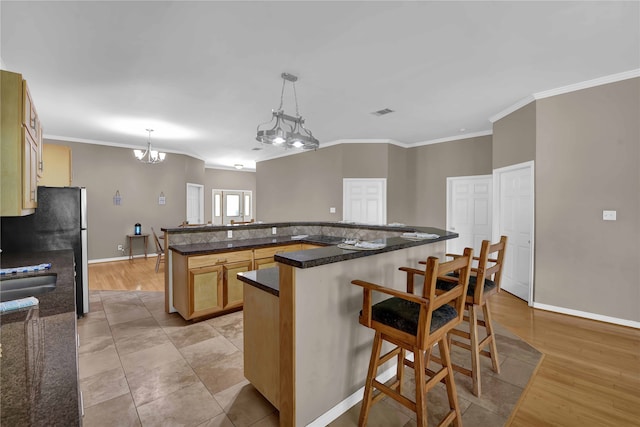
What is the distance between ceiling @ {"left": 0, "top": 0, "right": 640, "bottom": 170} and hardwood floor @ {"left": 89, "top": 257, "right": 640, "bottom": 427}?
2.82 m

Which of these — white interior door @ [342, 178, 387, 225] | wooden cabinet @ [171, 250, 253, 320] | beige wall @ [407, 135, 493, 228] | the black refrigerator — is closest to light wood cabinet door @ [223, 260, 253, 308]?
wooden cabinet @ [171, 250, 253, 320]

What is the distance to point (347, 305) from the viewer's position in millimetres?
1881

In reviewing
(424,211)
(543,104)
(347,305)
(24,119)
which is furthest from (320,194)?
(24,119)

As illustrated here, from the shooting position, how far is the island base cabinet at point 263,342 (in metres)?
1.79

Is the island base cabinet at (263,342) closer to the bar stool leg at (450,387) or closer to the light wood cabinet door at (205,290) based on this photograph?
the bar stool leg at (450,387)

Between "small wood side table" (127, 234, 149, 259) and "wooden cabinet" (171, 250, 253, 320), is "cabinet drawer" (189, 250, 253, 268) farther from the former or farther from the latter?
"small wood side table" (127, 234, 149, 259)

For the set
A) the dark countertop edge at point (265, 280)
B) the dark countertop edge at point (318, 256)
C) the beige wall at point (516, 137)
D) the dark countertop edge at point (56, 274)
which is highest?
the beige wall at point (516, 137)

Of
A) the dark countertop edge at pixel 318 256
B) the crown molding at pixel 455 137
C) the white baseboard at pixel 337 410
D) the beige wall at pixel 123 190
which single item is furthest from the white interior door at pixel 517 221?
the beige wall at pixel 123 190

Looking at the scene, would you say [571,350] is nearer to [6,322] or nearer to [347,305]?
[347,305]

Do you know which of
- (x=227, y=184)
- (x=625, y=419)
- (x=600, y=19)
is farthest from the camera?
(x=227, y=184)

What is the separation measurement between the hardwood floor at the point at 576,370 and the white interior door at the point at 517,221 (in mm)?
392

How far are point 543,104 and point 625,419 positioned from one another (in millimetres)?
3422

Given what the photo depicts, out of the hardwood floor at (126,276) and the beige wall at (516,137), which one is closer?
the beige wall at (516,137)

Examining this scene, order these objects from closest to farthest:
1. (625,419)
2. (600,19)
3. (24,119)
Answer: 1. (24,119)
2. (625,419)
3. (600,19)
